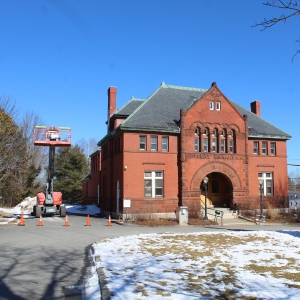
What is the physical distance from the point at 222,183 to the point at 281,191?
19.0 feet

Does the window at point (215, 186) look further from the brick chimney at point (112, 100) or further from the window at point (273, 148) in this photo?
the brick chimney at point (112, 100)

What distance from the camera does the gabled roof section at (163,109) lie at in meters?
30.8

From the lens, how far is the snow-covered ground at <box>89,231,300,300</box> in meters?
7.13

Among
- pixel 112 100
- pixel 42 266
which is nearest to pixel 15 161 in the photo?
pixel 112 100

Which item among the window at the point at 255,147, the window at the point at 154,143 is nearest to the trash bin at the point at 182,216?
the window at the point at 154,143

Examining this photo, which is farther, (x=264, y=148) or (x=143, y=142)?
(x=264, y=148)

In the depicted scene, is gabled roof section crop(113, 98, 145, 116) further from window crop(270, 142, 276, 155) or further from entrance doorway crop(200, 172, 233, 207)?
window crop(270, 142, 276, 155)

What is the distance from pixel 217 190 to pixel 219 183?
0.70 metres

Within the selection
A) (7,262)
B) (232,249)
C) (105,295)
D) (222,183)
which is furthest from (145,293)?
(222,183)

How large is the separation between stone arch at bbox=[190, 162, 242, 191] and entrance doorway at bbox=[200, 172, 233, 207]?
1242 mm

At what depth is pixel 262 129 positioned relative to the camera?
117 ft

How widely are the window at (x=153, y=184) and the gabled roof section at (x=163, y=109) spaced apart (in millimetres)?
3806

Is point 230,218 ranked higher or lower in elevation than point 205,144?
lower

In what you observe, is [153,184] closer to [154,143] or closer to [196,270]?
[154,143]
